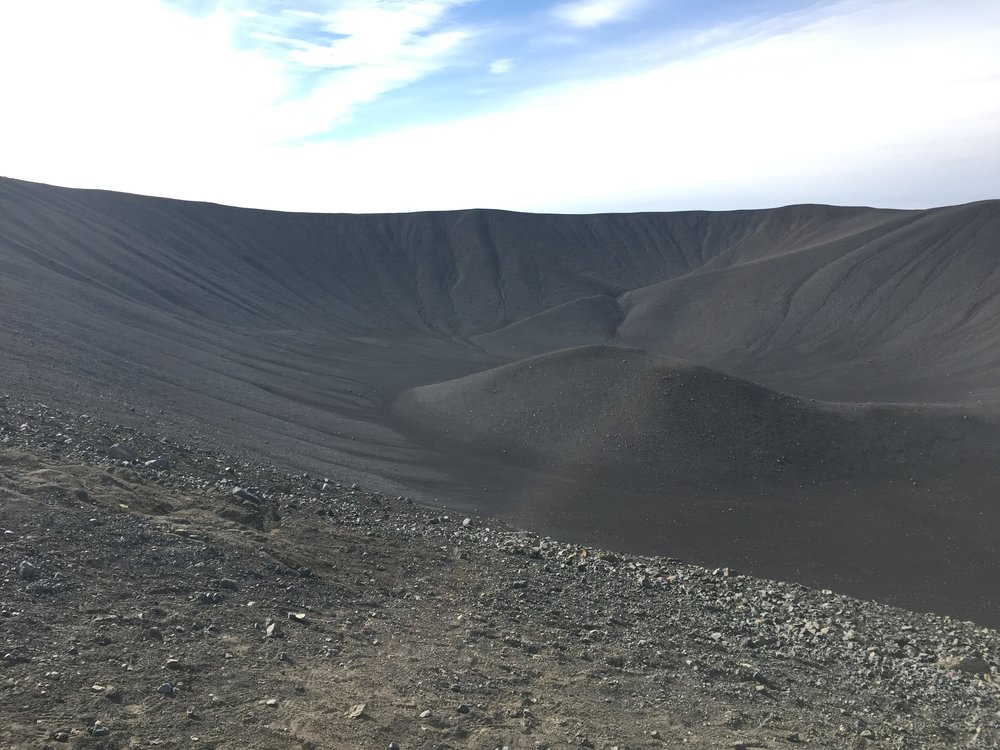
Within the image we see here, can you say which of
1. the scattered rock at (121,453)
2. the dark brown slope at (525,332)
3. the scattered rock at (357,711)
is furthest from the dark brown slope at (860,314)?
the scattered rock at (357,711)

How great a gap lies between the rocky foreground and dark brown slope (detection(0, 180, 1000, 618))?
22.5 ft

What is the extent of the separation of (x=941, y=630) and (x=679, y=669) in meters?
7.32

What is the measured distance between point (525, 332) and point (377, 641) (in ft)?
209

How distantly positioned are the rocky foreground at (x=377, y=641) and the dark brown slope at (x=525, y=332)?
687cm

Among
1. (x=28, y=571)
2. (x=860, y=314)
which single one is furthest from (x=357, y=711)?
(x=860, y=314)

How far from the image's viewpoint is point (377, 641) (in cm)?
884

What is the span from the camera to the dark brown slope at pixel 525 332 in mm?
22094

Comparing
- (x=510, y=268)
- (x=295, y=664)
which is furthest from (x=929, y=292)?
(x=295, y=664)

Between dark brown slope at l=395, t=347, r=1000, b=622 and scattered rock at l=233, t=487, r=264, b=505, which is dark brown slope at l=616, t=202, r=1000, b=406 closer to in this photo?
dark brown slope at l=395, t=347, r=1000, b=622

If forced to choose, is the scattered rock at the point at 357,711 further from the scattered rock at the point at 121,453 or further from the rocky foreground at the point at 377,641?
the scattered rock at the point at 121,453

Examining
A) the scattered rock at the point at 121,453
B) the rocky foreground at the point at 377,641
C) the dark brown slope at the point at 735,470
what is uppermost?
the scattered rock at the point at 121,453

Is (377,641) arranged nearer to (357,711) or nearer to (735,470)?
(357,711)

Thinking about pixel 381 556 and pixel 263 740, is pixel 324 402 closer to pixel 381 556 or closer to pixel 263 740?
pixel 381 556

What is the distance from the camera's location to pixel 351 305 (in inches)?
3019
